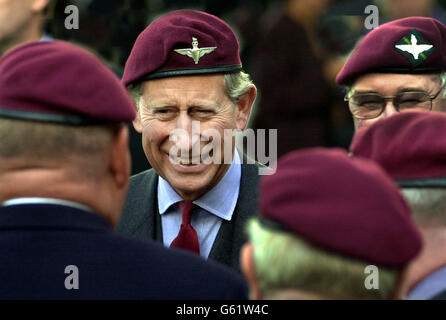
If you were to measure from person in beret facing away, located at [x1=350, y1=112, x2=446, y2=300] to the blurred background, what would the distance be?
355cm

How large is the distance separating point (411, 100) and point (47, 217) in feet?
7.39

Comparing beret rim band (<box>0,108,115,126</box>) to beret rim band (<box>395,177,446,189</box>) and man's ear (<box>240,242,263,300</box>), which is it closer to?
man's ear (<box>240,242,263,300</box>)

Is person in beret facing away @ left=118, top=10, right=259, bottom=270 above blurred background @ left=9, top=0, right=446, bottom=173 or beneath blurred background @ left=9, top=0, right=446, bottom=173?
beneath

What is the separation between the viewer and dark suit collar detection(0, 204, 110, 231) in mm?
2520

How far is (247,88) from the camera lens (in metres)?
4.24

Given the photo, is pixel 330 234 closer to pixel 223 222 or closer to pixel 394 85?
pixel 223 222

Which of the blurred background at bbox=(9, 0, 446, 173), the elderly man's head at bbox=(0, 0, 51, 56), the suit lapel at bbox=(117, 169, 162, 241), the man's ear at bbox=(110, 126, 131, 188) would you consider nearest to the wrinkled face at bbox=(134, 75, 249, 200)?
the suit lapel at bbox=(117, 169, 162, 241)

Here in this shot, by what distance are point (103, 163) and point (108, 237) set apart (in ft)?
0.68

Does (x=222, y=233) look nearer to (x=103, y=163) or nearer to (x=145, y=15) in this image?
(x=103, y=163)

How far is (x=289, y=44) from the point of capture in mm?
6887

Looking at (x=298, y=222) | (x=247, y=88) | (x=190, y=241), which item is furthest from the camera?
(x=247, y=88)

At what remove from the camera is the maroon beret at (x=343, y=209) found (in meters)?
2.23

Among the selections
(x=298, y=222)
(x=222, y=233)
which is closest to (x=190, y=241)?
(x=222, y=233)

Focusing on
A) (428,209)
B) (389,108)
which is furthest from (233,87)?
(428,209)
